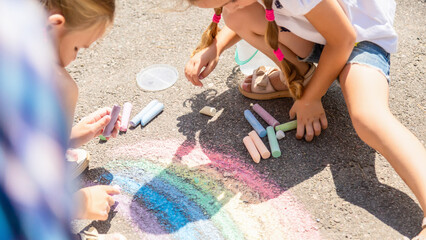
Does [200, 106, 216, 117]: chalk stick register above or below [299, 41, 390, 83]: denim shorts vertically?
below

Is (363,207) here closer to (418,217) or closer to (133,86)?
(418,217)

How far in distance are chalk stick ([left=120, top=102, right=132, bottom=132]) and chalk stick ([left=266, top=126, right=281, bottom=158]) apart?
73 cm

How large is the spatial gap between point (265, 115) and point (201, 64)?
424 mm

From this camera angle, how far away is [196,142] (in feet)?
7.30

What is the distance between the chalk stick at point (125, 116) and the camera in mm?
2283

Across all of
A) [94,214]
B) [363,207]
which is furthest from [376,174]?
[94,214]

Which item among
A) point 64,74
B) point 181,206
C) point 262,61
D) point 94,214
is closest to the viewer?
point 64,74

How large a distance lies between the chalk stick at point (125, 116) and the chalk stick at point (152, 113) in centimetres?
9

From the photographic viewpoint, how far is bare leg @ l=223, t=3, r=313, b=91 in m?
2.16

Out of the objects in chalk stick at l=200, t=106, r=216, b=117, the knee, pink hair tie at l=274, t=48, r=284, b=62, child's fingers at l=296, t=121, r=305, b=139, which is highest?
the knee

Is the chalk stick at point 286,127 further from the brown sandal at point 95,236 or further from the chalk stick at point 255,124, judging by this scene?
the brown sandal at point 95,236

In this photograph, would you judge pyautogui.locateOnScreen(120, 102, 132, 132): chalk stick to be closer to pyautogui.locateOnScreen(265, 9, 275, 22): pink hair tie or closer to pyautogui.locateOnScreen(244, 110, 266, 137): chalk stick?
pyautogui.locateOnScreen(244, 110, 266, 137): chalk stick

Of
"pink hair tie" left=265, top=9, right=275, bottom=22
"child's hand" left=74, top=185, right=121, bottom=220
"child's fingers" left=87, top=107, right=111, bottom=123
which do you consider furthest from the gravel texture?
"pink hair tie" left=265, top=9, right=275, bottom=22

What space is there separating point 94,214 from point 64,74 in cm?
57
